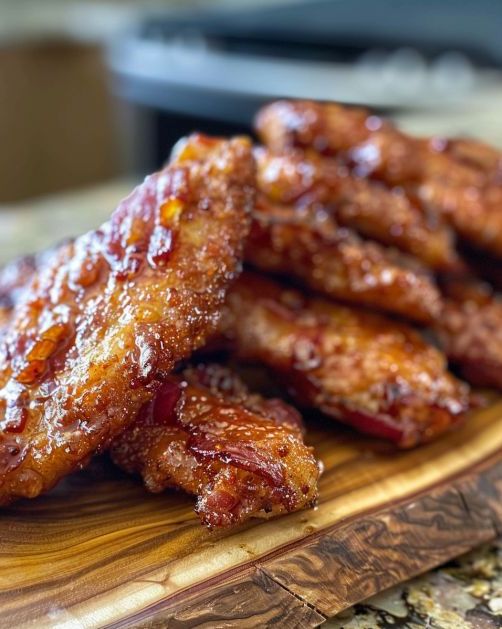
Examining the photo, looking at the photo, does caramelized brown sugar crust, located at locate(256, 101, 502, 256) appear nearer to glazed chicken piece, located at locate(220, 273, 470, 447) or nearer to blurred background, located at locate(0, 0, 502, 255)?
glazed chicken piece, located at locate(220, 273, 470, 447)

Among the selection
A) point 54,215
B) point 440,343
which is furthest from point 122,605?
point 54,215

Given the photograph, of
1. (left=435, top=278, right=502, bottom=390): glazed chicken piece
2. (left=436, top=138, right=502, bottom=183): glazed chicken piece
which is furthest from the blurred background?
(left=435, top=278, right=502, bottom=390): glazed chicken piece

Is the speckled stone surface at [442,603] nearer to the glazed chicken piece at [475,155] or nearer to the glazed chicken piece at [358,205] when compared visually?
the glazed chicken piece at [358,205]

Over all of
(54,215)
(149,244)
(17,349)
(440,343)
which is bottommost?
(54,215)

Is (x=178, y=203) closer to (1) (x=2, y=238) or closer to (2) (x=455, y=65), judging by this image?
(1) (x=2, y=238)

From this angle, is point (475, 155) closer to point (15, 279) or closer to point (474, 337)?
point (474, 337)
